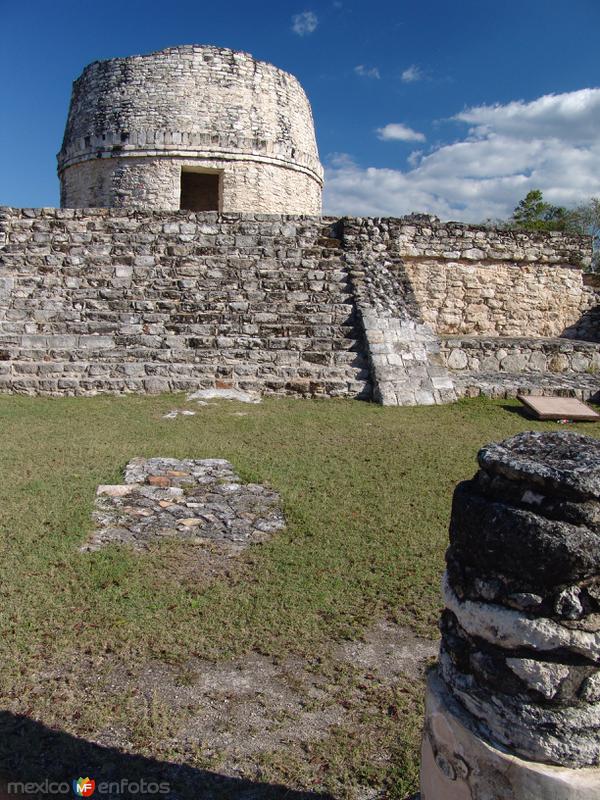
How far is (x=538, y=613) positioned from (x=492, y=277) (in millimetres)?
11104

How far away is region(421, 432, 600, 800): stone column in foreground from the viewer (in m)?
1.52

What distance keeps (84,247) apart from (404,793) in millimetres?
9594

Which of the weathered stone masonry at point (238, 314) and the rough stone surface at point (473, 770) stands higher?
the weathered stone masonry at point (238, 314)

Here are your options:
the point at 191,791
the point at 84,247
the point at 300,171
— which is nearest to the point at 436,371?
the point at 84,247

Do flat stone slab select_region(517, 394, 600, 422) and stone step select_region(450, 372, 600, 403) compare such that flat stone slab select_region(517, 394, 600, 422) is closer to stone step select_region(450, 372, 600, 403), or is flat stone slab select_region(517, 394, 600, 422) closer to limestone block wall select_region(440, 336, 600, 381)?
stone step select_region(450, 372, 600, 403)

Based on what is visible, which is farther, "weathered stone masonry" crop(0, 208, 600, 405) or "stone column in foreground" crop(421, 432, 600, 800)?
"weathered stone masonry" crop(0, 208, 600, 405)

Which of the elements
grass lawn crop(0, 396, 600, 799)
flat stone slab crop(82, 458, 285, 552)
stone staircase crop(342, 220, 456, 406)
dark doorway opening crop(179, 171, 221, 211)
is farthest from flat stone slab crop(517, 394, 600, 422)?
dark doorway opening crop(179, 171, 221, 211)

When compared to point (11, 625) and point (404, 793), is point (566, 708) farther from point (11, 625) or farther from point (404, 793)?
point (11, 625)

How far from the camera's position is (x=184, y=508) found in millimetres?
4637

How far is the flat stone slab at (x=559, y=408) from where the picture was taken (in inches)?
310

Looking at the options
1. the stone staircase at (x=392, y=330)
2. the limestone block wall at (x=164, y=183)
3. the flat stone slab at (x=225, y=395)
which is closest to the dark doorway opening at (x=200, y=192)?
the limestone block wall at (x=164, y=183)

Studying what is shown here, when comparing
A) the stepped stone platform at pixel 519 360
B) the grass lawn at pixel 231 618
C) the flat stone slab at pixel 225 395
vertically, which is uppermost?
the stepped stone platform at pixel 519 360

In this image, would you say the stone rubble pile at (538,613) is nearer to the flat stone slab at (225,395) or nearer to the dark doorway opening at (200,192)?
the flat stone slab at (225,395)

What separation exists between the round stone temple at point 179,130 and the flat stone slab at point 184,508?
10.7 metres
